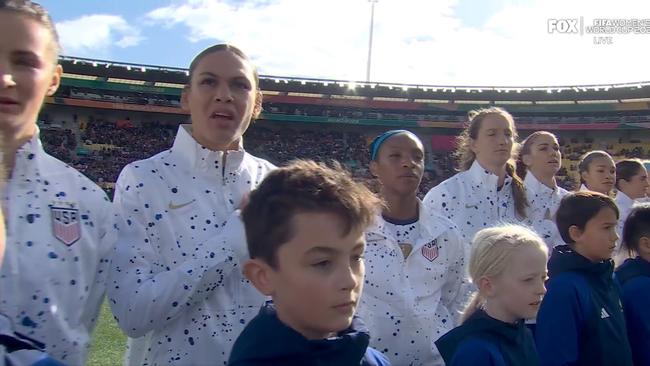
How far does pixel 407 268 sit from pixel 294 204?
1.31 meters

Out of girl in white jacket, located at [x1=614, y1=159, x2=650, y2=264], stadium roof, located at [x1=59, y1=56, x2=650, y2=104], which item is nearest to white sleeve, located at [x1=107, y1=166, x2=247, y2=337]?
girl in white jacket, located at [x1=614, y1=159, x2=650, y2=264]

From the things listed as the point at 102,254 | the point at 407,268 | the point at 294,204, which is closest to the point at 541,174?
the point at 407,268

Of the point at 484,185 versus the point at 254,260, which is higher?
the point at 484,185

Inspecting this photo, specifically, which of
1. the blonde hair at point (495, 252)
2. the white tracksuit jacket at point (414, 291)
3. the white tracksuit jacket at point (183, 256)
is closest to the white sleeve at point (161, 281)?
the white tracksuit jacket at point (183, 256)

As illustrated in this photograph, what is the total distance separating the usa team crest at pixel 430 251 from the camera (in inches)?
113

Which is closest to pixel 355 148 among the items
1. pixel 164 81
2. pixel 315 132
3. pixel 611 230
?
pixel 315 132

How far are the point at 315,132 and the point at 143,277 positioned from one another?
37.9 m

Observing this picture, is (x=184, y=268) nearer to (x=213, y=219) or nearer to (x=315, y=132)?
(x=213, y=219)

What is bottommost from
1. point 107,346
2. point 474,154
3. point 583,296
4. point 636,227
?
point 107,346

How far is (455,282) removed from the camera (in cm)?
298

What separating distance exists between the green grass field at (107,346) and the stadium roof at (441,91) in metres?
30.0

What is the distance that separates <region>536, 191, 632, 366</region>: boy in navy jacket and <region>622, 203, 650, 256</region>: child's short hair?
0.62 m

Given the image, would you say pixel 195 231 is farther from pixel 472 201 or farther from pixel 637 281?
pixel 637 281

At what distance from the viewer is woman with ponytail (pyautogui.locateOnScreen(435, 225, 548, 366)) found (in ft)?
7.34
